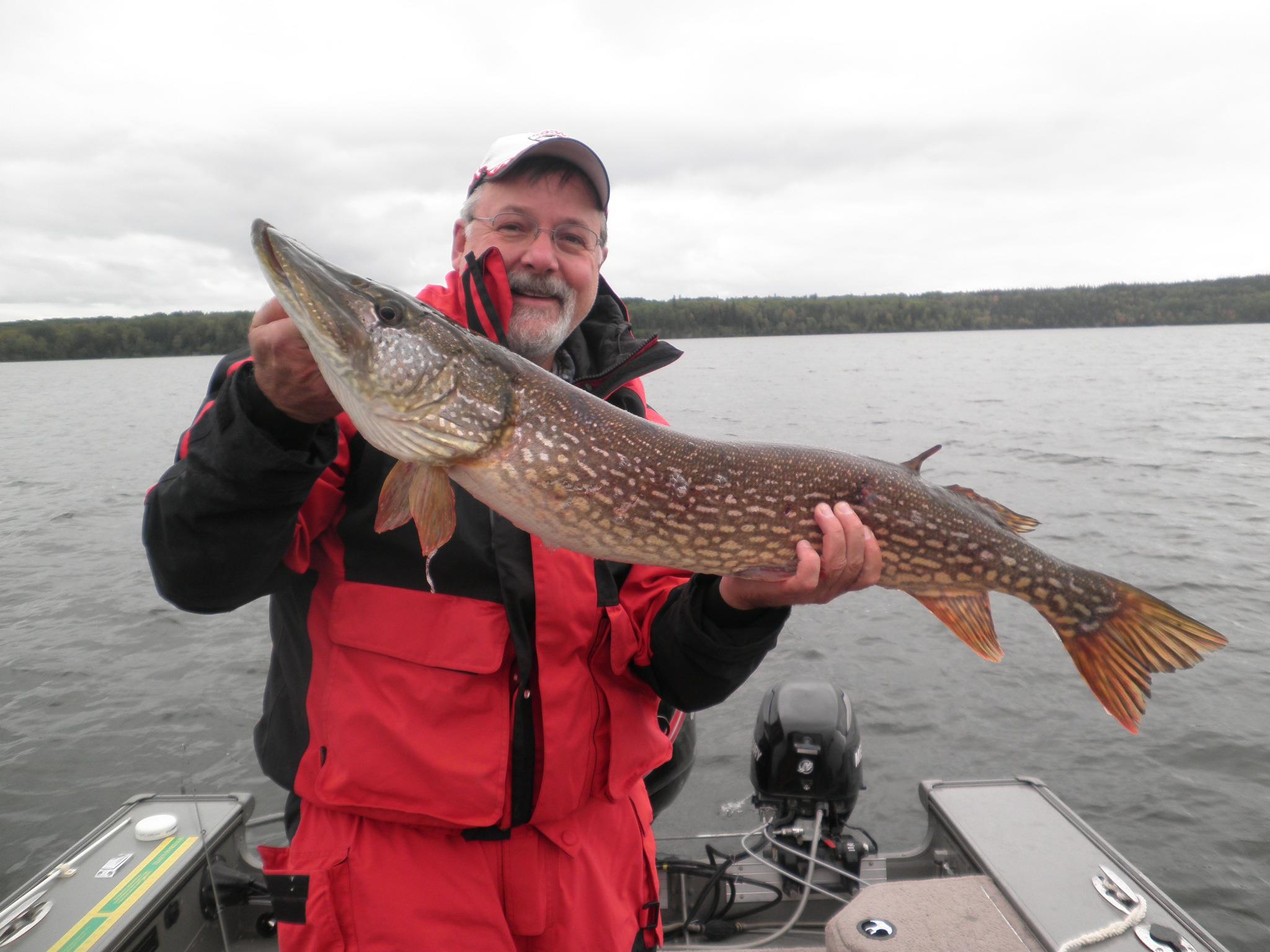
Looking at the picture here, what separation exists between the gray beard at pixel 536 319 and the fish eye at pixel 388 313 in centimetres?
48

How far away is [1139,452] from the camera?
14.2 m

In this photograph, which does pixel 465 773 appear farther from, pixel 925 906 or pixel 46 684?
pixel 46 684

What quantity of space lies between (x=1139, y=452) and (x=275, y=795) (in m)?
14.2

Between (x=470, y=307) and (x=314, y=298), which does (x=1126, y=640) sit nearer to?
(x=470, y=307)

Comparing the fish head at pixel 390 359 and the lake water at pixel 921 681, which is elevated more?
the fish head at pixel 390 359

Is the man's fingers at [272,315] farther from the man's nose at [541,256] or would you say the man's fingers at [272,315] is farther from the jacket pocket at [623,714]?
the jacket pocket at [623,714]

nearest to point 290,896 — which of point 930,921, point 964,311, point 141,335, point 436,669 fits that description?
point 436,669

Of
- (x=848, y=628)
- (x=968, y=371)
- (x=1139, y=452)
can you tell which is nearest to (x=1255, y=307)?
(x=968, y=371)

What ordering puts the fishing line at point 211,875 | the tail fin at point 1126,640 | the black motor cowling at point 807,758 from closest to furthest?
the tail fin at point 1126,640
the fishing line at point 211,875
the black motor cowling at point 807,758

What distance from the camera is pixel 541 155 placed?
2.43 meters

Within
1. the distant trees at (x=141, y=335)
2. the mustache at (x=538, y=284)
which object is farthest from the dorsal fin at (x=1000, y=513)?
the distant trees at (x=141, y=335)

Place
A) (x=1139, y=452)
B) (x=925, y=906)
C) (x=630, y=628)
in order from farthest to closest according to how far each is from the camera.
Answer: (x=1139, y=452), (x=925, y=906), (x=630, y=628)

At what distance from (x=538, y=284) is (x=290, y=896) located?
5.45 ft

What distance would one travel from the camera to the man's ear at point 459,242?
2.57m
